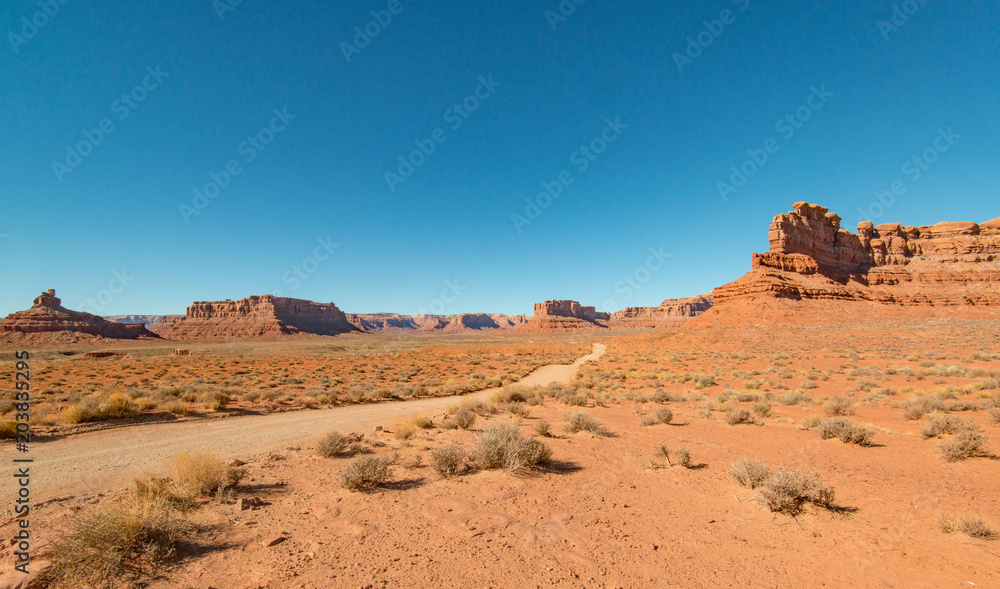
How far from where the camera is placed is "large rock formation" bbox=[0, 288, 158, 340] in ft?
284

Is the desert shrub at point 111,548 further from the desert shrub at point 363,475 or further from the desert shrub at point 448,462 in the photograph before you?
the desert shrub at point 448,462

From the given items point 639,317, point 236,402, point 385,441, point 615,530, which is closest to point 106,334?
point 236,402

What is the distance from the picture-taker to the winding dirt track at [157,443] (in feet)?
21.5

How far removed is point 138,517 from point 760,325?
62121mm

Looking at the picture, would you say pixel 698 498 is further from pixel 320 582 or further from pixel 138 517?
pixel 138 517

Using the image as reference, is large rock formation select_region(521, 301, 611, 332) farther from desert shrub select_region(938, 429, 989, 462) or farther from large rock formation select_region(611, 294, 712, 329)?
desert shrub select_region(938, 429, 989, 462)

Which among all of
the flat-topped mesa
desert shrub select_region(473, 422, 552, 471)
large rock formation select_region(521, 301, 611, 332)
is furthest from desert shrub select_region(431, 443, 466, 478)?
the flat-topped mesa

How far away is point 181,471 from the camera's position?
5.66 metres

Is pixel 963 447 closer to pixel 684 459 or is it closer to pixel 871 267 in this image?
pixel 684 459

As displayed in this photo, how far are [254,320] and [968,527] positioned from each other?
165m

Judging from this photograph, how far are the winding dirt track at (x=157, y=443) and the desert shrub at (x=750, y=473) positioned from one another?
9245 millimetres

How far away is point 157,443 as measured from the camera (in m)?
9.08

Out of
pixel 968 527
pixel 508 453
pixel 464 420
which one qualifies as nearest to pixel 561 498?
pixel 508 453

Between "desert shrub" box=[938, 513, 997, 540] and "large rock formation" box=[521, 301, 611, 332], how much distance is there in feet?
470
